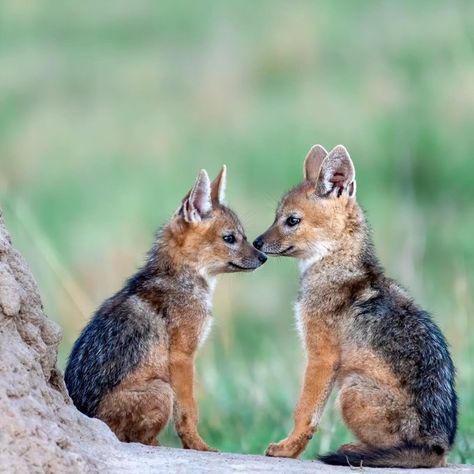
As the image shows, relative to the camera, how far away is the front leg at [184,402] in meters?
12.9

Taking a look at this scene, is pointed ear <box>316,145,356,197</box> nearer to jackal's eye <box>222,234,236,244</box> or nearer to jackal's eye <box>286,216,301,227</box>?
jackal's eye <box>286,216,301,227</box>

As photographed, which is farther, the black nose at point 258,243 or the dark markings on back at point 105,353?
the black nose at point 258,243

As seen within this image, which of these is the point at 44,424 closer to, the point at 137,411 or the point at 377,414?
the point at 137,411

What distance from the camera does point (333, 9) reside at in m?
31.4

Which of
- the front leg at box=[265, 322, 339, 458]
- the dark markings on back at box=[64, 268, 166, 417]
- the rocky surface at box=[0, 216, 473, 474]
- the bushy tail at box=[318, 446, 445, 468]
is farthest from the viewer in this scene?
the front leg at box=[265, 322, 339, 458]

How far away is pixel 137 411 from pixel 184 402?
51 cm

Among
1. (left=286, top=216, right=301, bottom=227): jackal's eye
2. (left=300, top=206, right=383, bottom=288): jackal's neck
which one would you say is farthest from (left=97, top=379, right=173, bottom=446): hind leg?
(left=286, top=216, right=301, bottom=227): jackal's eye

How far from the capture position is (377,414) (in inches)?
484

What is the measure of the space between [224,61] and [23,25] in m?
3.79

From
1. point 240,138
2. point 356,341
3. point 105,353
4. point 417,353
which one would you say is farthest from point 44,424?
point 240,138

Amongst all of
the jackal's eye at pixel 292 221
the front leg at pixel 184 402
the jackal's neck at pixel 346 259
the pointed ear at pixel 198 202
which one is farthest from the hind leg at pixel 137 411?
the jackal's eye at pixel 292 221

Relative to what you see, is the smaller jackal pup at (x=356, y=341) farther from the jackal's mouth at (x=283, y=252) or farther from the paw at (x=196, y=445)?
the paw at (x=196, y=445)

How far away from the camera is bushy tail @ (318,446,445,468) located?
11938 mm

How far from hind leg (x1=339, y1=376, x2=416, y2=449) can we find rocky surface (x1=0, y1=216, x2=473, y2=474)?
0.53 m
